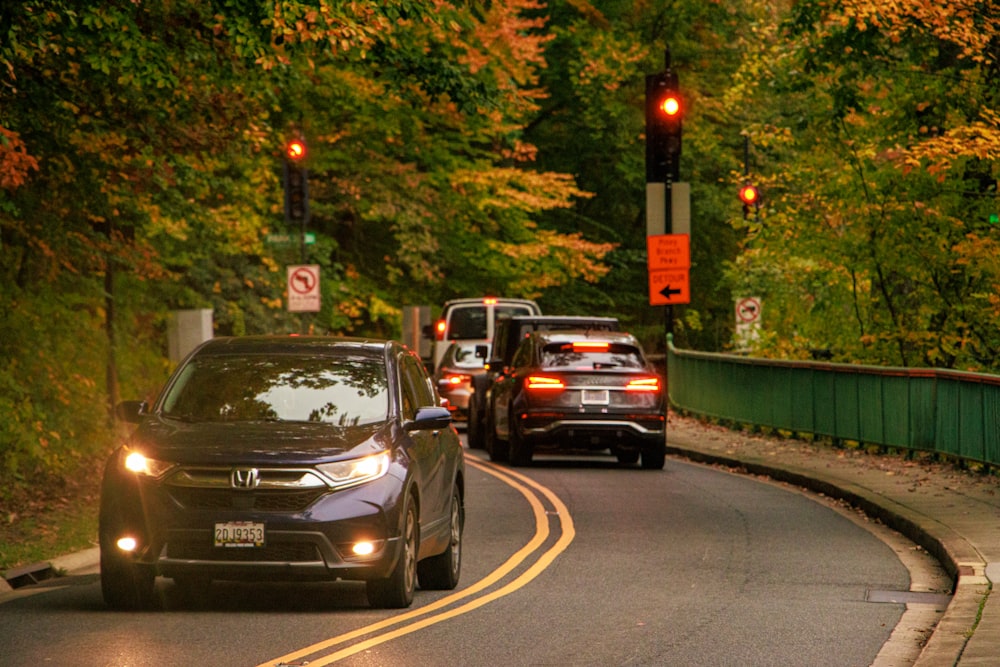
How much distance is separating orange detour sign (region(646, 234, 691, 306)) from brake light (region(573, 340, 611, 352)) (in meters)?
10.9

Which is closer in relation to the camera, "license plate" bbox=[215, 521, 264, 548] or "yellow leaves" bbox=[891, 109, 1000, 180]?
"license plate" bbox=[215, 521, 264, 548]

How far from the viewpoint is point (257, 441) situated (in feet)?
36.7

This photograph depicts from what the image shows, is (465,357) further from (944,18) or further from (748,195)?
(944,18)

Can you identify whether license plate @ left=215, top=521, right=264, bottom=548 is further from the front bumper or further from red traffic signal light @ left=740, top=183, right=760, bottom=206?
red traffic signal light @ left=740, top=183, right=760, bottom=206

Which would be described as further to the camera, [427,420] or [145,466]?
[427,420]

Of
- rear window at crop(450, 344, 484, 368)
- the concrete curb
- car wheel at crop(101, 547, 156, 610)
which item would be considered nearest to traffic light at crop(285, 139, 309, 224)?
rear window at crop(450, 344, 484, 368)

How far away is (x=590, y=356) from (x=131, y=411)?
1275 cm

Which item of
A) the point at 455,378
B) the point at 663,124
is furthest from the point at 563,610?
the point at 663,124

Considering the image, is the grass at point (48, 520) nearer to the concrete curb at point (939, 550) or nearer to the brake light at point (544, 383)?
the brake light at point (544, 383)

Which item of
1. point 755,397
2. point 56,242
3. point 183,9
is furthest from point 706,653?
point 755,397

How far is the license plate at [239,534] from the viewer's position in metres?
10.9

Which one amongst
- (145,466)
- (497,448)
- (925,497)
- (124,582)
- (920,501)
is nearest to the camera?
(145,466)

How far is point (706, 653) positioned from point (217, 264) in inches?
1216

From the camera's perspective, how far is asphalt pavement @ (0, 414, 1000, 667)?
1025 cm
